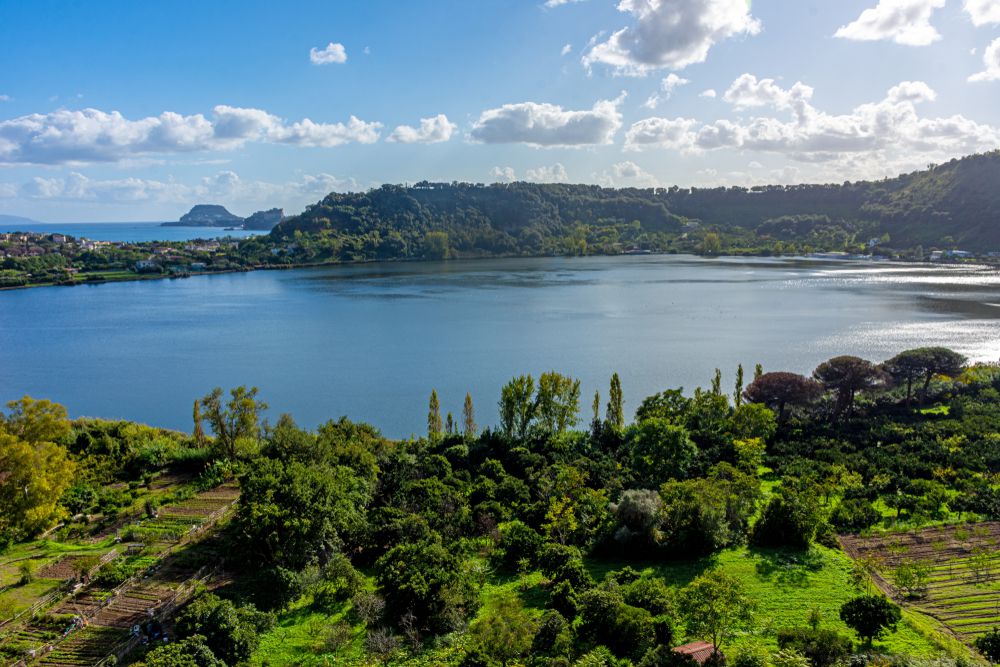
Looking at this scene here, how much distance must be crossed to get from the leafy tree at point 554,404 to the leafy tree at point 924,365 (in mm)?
21330

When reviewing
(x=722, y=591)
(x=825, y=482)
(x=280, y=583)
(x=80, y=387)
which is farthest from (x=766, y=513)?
(x=80, y=387)

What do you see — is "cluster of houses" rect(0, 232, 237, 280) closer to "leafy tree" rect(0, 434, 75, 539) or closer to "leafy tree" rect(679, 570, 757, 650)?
"leafy tree" rect(0, 434, 75, 539)

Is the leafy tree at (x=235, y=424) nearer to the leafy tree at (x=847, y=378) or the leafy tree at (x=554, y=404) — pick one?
the leafy tree at (x=554, y=404)

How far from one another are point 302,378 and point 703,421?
37469mm

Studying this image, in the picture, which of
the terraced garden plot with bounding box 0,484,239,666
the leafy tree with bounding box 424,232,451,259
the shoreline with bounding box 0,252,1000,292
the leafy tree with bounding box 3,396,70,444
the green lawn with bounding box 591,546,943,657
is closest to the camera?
the terraced garden plot with bounding box 0,484,239,666

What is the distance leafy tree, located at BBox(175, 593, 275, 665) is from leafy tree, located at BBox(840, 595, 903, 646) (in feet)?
54.9

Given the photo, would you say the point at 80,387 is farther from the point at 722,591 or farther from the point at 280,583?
the point at 722,591

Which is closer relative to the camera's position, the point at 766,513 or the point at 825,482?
the point at 766,513

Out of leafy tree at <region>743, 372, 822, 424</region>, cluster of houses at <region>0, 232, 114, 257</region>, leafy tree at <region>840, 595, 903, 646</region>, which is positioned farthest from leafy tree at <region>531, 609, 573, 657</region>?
cluster of houses at <region>0, 232, 114, 257</region>

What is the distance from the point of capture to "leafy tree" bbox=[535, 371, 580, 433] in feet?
120

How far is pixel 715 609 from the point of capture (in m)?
15.9

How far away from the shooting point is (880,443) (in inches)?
1319

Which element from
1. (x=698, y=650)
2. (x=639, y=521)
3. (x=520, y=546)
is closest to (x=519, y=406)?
(x=639, y=521)

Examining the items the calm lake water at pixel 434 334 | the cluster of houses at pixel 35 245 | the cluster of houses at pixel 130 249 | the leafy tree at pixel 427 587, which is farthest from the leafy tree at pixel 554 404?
the cluster of houses at pixel 35 245
